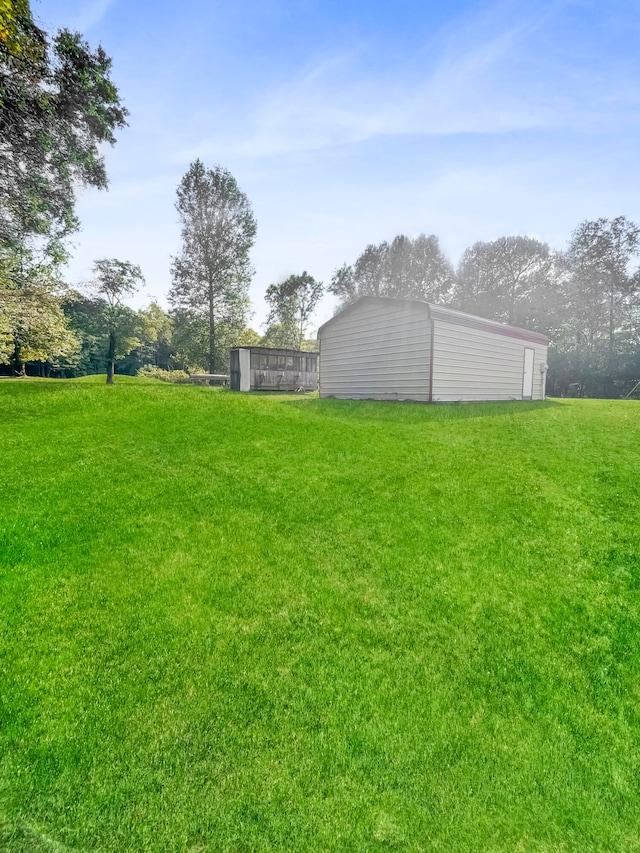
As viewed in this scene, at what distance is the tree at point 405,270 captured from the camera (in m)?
49.2

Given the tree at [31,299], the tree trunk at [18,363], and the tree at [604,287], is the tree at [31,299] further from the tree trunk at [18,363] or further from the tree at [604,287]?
the tree at [604,287]

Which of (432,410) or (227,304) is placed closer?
(432,410)

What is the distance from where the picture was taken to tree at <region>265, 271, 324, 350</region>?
47344 millimetres

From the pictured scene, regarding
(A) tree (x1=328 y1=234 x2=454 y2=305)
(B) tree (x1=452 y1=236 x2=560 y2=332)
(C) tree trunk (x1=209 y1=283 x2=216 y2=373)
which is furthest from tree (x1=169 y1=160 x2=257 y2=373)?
(B) tree (x1=452 y1=236 x2=560 y2=332)

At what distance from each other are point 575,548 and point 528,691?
233 centimetres

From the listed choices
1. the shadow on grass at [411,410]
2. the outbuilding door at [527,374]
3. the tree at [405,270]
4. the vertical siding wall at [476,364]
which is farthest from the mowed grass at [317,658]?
the tree at [405,270]

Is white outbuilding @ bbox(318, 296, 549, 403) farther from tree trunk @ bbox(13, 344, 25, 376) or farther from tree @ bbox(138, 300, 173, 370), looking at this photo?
tree @ bbox(138, 300, 173, 370)

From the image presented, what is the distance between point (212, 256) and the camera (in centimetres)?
3228

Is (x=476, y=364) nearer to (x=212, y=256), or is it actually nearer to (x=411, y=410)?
(x=411, y=410)

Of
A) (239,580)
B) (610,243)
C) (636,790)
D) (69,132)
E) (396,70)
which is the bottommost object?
(636,790)

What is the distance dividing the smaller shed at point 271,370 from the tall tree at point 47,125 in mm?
9565

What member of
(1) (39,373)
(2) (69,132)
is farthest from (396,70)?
(1) (39,373)

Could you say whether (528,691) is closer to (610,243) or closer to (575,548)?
(575,548)

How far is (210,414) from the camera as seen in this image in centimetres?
1048
